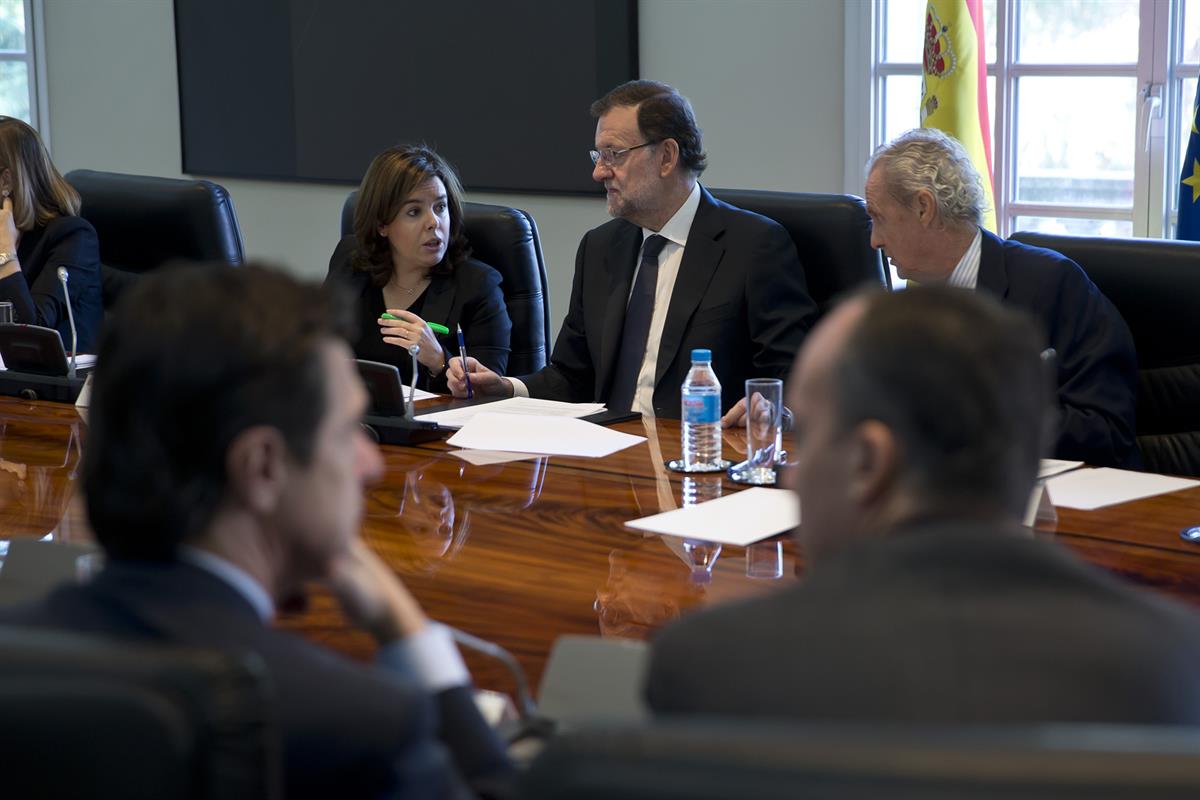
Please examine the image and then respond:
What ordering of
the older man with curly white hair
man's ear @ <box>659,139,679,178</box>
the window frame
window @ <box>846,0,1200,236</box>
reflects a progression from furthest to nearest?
the window frame, window @ <box>846,0,1200,236</box>, man's ear @ <box>659,139,679,178</box>, the older man with curly white hair

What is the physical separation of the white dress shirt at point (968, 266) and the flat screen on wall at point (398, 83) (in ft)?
7.99

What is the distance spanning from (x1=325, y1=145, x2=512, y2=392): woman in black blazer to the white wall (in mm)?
1529

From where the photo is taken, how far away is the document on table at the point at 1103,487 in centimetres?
221

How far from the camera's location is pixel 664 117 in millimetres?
3570

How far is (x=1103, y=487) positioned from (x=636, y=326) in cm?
146

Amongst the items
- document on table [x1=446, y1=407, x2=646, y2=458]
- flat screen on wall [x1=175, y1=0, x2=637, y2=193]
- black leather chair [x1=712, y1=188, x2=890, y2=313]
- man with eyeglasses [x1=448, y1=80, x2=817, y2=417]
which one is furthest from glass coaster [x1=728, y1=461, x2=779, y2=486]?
flat screen on wall [x1=175, y1=0, x2=637, y2=193]

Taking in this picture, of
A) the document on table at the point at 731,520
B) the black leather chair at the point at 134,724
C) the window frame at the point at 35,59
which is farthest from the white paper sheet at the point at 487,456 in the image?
the window frame at the point at 35,59

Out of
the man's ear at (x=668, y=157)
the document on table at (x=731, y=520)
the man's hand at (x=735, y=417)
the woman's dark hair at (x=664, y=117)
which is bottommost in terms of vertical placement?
the document on table at (x=731, y=520)

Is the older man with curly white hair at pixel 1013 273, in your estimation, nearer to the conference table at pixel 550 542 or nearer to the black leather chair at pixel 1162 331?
the black leather chair at pixel 1162 331

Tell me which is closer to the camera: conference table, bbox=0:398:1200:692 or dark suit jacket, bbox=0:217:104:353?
conference table, bbox=0:398:1200:692

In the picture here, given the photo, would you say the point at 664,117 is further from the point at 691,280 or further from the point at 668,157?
the point at 691,280

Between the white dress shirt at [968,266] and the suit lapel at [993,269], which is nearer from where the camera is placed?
the suit lapel at [993,269]

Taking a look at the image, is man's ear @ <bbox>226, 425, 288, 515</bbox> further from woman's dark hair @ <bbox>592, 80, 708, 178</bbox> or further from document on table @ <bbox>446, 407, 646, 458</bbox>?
woman's dark hair @ <bbox>592, 80, 708, 178</bbox>

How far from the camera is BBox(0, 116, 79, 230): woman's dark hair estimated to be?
423cm
